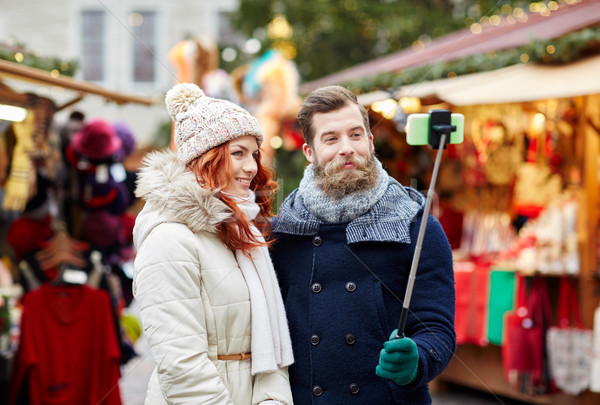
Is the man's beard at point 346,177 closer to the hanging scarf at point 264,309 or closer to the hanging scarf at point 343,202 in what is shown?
the hanging scarf at point 343,202

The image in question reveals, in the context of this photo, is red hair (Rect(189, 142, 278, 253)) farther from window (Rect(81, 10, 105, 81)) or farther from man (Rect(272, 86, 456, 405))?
window (Rect(81, 10, 105, 81))

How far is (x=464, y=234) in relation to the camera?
23.2 ft

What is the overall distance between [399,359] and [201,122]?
1019 millimetres

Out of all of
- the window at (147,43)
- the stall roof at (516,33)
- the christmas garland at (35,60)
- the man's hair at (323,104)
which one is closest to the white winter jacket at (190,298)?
the man's hair at (323,104)

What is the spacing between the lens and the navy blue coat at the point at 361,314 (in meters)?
2.44

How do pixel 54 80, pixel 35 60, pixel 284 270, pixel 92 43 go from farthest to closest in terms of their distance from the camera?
pixel 92 43 → pixel 35 60 → pixel 54 80 → pixel 284 270

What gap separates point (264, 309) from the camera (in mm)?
2406

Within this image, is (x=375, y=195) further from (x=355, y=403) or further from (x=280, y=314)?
(x=355, y=403)

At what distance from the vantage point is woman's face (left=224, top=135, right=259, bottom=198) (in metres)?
2.47

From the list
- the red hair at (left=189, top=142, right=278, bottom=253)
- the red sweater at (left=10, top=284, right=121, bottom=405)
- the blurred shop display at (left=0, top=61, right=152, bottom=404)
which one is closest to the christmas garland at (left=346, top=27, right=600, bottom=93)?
the red hair at (left=189, top=142, right=278, bottom=253)

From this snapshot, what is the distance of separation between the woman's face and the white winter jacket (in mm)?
102

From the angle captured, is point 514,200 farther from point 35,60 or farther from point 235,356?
point 235,356

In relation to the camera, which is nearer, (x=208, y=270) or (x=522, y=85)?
(x=208, y=270)

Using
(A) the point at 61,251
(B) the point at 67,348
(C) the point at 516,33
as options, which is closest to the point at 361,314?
(B) the point at 67,348
